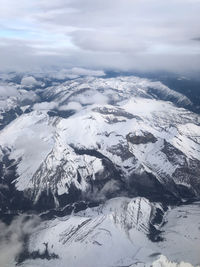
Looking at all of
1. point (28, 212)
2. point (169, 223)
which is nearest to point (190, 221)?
point (169, 223)

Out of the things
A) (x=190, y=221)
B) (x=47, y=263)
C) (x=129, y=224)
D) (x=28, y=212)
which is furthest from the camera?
(x=28, y=212)

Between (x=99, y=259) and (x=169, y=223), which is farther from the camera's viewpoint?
(x=169, y=223)

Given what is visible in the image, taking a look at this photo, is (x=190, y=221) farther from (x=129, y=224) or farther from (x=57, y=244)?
(x=57, y=244)

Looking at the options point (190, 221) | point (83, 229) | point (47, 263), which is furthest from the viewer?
point (190, 221)

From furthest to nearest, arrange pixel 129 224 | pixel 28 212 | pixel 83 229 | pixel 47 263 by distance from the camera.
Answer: pixel 28 212 → pixel 129 224 → pixel 83 229 → pixel 47 263

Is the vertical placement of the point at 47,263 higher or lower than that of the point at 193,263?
lower

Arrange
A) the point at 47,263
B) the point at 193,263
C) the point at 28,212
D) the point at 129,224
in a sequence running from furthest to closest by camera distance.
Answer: the point at 28,212, the point at 129,224, the point at 47,263, the point at 193,263

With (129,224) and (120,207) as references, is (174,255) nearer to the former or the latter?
(129,224)

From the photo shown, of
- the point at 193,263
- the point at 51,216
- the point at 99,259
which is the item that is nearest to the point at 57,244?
the point at 99,259

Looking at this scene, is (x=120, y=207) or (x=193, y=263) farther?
(x=120, y=207)
